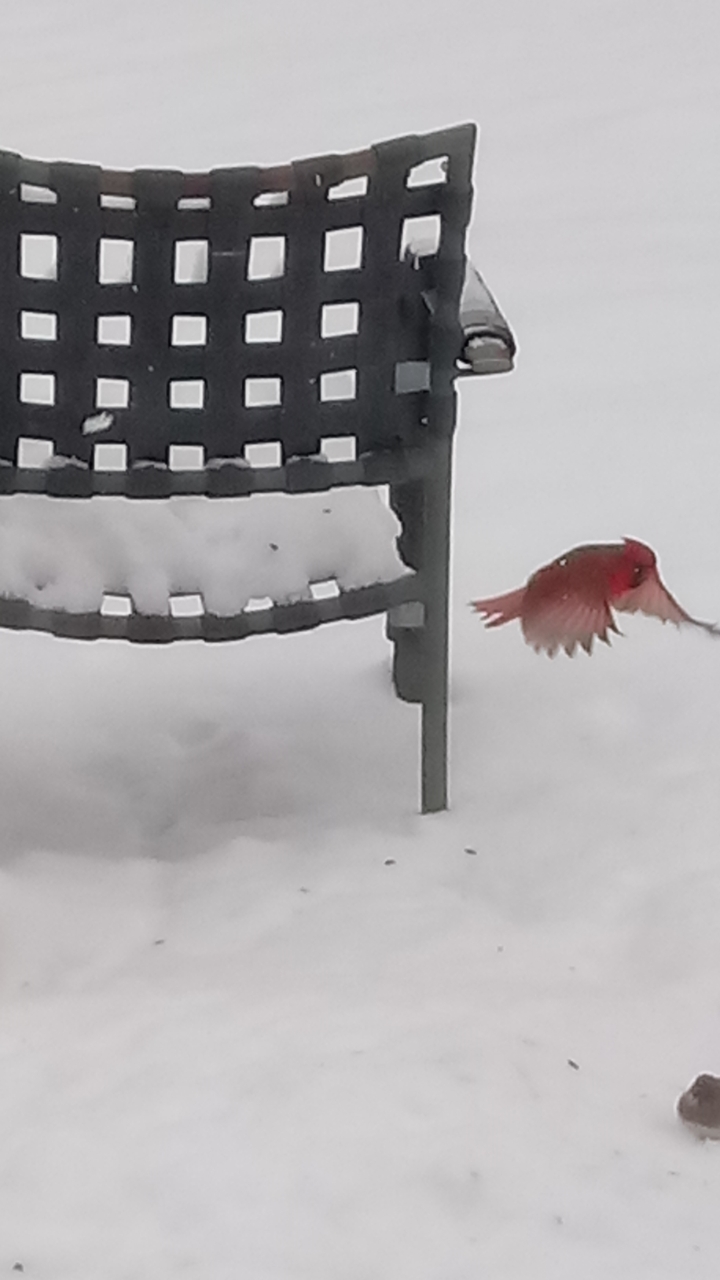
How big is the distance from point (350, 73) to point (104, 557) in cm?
487

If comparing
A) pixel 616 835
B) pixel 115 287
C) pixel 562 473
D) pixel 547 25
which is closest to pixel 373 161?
pixel 115 287

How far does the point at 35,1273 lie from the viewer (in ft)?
5.49

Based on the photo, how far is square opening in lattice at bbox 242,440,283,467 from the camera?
7.36ft

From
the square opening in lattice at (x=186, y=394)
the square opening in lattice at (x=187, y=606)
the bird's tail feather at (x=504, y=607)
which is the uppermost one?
the square opening in lattice at (x=186, y=394)

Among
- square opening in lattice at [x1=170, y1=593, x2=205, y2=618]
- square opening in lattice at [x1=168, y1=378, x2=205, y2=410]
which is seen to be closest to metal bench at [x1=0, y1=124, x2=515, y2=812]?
square opening in lattice at [x1=170, y1=593, x2=205, y2=618]

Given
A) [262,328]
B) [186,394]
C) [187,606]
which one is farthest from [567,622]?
[262,328]

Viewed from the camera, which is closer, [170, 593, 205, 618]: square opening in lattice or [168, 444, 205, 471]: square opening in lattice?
[168, 444, 205, 471]: square opening in lattice

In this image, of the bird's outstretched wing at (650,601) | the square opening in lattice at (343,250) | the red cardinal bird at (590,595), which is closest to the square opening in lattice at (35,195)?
the red cardinal bird at (590,595)

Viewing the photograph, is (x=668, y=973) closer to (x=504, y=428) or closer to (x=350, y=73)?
(x=504, y=428)

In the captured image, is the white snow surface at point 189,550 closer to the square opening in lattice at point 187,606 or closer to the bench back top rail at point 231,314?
the bench back top rail at point 231,314

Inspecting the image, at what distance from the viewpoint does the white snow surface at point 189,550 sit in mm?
2314

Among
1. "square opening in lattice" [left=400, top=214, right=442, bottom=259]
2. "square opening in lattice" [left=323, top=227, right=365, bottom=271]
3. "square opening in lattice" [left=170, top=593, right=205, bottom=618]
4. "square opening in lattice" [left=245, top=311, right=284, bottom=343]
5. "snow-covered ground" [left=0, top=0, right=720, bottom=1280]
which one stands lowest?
"snow-covered ground" [left=0, top=0, right=720, bottom=1280]

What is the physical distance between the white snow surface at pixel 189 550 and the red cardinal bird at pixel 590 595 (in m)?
0.25

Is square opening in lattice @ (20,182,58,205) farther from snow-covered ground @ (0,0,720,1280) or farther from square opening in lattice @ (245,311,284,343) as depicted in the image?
square opening in lattice @ (245,311,284,343)
